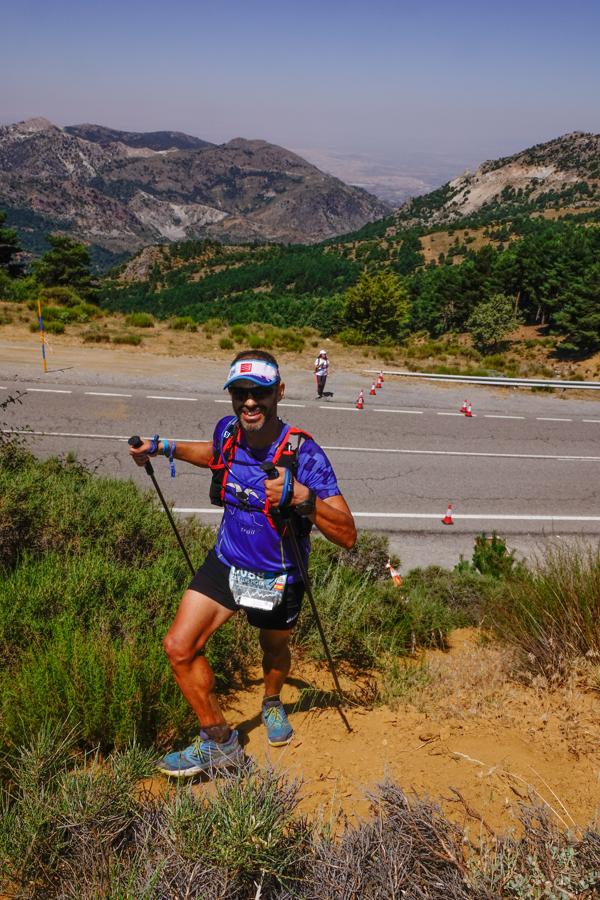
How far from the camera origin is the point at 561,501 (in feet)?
38.6

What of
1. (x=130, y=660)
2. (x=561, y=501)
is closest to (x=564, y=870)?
(x=130, y=660)

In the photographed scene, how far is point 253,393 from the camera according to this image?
2930mm

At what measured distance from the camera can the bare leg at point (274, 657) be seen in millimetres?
3293

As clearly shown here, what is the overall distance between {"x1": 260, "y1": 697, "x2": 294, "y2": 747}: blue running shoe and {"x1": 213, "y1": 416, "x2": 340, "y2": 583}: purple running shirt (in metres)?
0.94

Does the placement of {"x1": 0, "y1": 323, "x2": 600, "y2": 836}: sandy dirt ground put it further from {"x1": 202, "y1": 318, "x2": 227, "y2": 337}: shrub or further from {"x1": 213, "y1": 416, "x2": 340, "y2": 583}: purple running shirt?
{"x1": 202, "y1": 318, "x2": 227, "y2": 337}: shrub

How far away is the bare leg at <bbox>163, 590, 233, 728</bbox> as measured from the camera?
302cm

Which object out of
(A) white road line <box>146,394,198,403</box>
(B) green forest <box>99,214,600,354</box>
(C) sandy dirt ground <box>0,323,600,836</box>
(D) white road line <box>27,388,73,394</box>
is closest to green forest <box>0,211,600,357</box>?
(B) green forest <box>99,214,600,354</box>

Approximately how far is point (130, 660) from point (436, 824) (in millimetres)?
1879

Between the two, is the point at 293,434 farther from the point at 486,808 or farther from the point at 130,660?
the point at 486,808

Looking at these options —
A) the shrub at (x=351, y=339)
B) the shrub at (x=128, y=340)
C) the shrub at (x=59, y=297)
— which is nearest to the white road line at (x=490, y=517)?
the shrub at (x=128, y=340)

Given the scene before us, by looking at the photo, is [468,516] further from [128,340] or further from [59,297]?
[59,297]

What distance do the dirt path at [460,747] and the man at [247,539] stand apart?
48 centimetres

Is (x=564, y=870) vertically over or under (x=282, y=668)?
over

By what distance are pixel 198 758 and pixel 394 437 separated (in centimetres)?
1163
